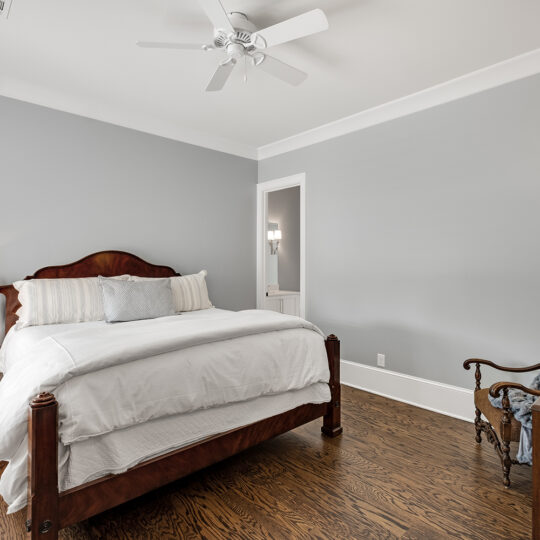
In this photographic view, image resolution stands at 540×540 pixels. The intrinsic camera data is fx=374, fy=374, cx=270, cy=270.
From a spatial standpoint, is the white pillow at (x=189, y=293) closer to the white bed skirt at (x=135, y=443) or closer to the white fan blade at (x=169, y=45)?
the white bed skirt at (x=135, y=443)

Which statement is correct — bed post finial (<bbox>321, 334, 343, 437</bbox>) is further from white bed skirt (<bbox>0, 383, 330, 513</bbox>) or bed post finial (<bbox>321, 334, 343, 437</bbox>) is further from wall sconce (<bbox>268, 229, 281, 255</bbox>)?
wall sconce (<bbox>268, 229, 281, 255</bbox>)

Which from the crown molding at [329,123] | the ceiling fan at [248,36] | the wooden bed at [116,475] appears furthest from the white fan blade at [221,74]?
the wooden bed at [116,475]

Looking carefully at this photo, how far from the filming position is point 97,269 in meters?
3.35

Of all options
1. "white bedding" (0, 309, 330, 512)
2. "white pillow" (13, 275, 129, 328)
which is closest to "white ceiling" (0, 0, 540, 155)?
"white pillow" (13, 275, 129, 328)

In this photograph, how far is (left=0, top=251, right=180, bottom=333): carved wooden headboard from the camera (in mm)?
2916

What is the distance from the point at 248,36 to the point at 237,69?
0.63 meters

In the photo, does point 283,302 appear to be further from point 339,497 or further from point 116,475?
point 116,475

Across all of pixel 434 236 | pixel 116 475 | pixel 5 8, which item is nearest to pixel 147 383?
pixel 116 475

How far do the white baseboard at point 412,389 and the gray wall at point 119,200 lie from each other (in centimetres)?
159

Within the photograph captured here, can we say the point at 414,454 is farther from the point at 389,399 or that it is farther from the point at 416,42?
the point at 416,42

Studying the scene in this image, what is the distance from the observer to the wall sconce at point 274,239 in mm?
5899

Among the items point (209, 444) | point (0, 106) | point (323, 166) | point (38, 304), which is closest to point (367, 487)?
point (209, 444)

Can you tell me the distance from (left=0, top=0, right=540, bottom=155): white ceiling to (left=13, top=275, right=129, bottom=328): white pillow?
5.05 feet

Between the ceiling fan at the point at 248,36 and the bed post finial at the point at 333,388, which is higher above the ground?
the ceiling fan at the point at 248,36
